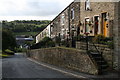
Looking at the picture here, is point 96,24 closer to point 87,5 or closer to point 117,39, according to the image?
point 87,5

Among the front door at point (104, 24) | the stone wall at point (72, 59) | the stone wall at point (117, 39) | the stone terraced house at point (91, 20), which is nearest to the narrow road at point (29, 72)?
the stone wall at point (72, 59)

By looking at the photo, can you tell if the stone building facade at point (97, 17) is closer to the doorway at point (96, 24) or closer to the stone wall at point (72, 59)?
the doorway at point (96, 24)

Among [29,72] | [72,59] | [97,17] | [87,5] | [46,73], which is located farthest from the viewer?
[87,5]

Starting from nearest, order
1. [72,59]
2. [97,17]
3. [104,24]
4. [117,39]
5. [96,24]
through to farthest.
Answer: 1. [117,39]
2. [72,59]
3. [104,24]
4. [97,17]
5. [96,24]

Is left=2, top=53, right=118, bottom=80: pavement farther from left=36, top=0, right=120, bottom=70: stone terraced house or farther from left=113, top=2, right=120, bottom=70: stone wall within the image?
left=36, top=0, right=120, bottom=70: stone terraced house

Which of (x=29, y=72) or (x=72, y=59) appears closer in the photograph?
(x=29, y=72)

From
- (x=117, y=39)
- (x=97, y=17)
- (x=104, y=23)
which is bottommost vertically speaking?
(x=117, y=39)

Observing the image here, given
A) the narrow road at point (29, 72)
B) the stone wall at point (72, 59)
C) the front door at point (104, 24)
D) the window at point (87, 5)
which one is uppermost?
the window at point (87, 5)

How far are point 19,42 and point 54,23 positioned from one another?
11203 cm

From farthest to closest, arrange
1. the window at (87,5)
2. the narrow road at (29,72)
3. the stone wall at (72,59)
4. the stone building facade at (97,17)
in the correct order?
the window at (87,5) → the stone building facade at (97,17) → the stone wall at (72,59) → the narrow road at (29,72)

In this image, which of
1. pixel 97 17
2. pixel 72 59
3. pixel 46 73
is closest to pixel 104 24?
pixel 97 17

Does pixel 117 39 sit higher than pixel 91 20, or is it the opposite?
pixel 91 20

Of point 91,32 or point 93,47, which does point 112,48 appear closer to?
point 93,47

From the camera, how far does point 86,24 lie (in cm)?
2802
